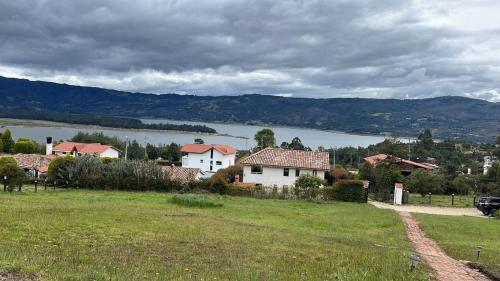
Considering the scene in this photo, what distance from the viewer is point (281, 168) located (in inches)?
2136

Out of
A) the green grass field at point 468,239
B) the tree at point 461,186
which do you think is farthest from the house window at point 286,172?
the green grass field at point 468,239

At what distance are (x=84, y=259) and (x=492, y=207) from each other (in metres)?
33.2

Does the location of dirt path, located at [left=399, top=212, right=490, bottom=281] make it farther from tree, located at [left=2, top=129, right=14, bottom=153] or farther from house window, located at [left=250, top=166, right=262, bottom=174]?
tree, located at [left=2, top=129, right=14, bottom=153]

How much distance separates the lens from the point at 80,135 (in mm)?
123875

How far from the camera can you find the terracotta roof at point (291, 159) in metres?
53.9

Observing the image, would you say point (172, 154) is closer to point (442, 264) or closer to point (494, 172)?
point (494, 172)

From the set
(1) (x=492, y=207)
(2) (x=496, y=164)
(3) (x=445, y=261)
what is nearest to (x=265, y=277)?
(3) (x=445, y=261)

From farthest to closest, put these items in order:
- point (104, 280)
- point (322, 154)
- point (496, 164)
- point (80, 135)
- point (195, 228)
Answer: point (80, 135) → point (496, 164) → point (322, 154) → point (195, 228) → point (104, 280)

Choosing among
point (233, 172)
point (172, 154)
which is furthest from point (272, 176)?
point (172, 154)

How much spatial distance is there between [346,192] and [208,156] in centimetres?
4814

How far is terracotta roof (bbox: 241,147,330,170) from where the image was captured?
53875mm

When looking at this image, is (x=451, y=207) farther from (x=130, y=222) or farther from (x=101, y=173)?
(x=130, y=222)

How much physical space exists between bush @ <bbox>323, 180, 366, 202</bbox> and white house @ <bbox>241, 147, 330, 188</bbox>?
488 inches

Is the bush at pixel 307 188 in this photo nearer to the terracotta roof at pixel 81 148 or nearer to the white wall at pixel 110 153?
the terracotta roof at pixel 81 148
